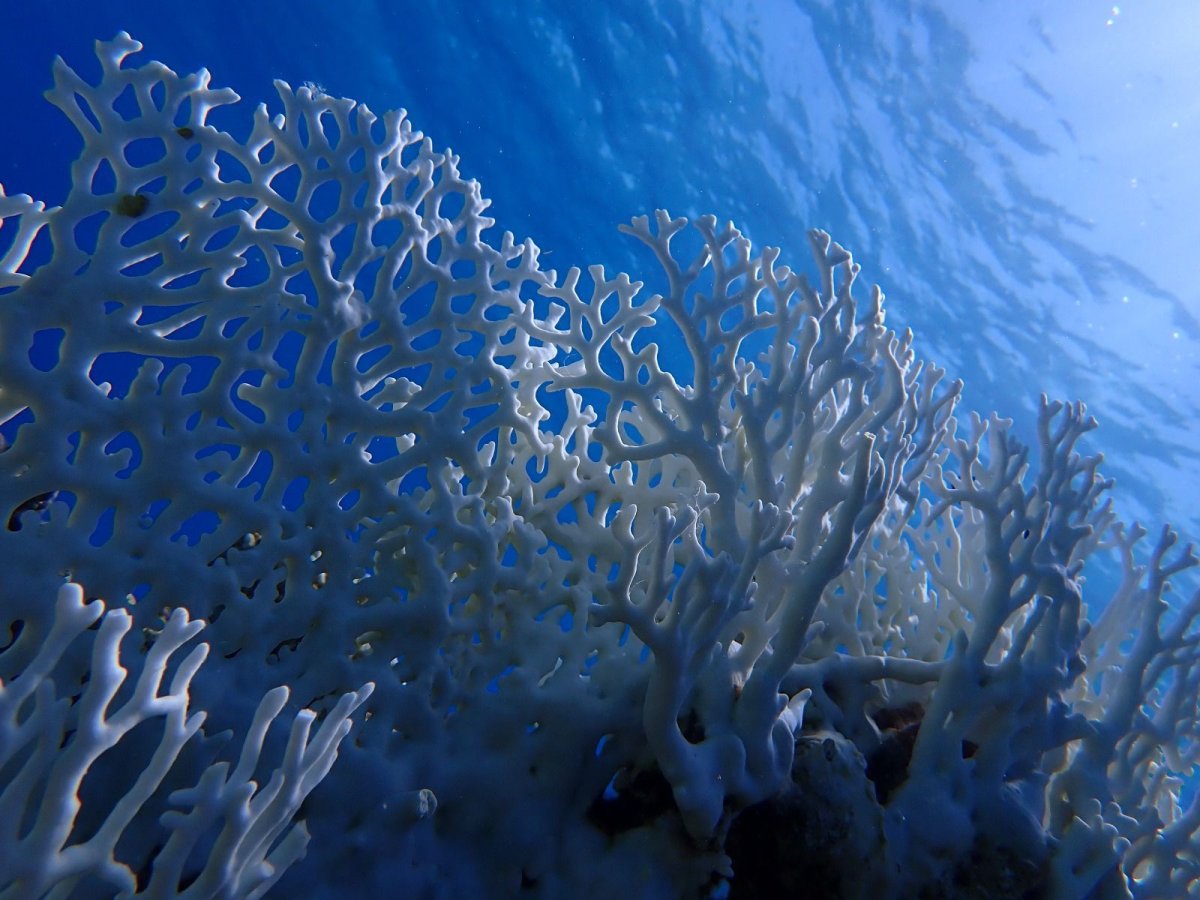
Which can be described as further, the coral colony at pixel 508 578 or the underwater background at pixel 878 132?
the underwater background at pixel 878 132

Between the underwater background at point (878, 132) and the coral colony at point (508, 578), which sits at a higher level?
the underwater background at point (878, 132)

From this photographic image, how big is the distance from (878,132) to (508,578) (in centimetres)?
1691

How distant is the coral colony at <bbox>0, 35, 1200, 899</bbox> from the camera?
9.25 feet

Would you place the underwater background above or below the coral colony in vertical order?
above

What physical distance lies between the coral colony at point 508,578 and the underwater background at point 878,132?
14.4 metres

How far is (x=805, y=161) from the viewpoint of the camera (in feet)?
59.1

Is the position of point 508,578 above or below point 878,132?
below

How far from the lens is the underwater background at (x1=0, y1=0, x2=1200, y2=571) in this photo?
1492cm

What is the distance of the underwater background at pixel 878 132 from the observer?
14922 millimetres

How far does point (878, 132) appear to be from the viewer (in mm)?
16750

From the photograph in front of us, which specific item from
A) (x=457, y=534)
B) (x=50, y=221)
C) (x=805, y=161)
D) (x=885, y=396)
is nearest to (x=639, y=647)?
(x=457, y=534)

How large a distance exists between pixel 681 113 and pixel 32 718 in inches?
770

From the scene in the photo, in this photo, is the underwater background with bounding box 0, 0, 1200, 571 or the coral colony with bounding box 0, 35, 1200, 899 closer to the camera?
the coral colony with bounding box 0, 35, 1200, 899

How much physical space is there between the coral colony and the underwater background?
14.4 meters
